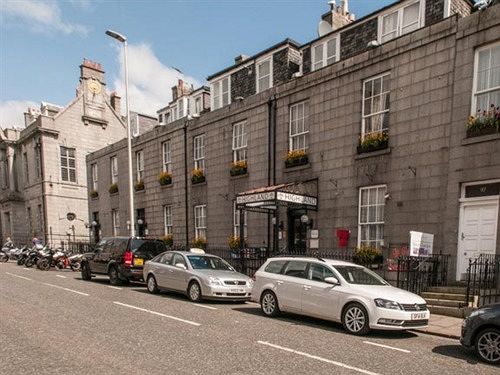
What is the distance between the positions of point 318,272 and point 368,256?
4.76m

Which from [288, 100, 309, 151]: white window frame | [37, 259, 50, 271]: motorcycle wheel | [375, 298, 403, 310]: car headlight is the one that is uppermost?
[288, 100, 309, 151]: white window frame

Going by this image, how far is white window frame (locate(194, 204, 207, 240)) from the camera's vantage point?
67.8 feet

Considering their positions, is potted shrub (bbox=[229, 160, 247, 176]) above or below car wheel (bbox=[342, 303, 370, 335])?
above

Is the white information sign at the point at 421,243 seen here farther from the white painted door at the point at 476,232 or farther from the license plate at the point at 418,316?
the license plate at the point at 418,316

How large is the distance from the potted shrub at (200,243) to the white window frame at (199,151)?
3812mm

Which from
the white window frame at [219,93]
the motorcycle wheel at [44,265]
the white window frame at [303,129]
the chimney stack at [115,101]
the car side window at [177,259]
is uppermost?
the chimney stack at [115,101]

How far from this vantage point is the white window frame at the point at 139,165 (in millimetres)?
25422

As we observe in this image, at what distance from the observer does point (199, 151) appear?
69.7 feet

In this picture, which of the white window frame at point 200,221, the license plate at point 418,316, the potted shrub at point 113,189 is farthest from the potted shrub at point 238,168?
the potted shrub at point 113,189

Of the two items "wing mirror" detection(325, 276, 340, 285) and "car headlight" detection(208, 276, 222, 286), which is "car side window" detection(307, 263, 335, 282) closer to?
"wing mirror" detection(325, 276, 340, 285)

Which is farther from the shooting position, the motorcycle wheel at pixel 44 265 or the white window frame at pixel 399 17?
the motorcycle wheel at pixel 44 265

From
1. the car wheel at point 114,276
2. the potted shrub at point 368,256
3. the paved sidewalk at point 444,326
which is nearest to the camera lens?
the paved sidewalk at point 444,326

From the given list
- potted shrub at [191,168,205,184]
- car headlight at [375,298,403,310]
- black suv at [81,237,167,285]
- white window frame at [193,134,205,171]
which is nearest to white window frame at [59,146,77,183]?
white window frame at [193,134,205,171]

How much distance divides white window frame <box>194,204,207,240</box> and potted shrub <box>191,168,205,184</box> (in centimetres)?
136
